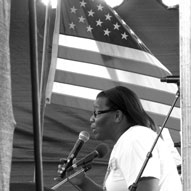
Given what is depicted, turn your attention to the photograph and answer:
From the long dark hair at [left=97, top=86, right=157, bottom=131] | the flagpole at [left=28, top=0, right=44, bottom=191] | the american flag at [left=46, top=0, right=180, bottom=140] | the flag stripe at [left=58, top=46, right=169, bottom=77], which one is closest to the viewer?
the flagpole at [left=28, top=0, right=44, bottom=191]

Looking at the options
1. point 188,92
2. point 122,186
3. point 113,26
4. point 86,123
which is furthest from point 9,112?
point 113,26

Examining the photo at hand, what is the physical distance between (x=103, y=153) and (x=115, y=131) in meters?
0.26

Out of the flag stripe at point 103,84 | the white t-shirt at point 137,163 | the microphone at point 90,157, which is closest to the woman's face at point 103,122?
the microphone at point 90,157

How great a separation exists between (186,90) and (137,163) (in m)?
1.25

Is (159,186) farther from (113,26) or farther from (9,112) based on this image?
(113,26)

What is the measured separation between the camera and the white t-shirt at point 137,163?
3.18m

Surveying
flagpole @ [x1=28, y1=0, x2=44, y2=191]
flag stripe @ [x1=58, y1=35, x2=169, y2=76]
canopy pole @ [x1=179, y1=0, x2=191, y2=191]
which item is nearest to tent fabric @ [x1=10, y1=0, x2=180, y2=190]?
flag stripe @ [x1=58, y1=35, x2=169, y2=76]

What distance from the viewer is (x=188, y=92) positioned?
6.45 feet

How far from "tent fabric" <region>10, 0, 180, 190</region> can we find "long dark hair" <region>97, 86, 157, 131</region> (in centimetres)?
196

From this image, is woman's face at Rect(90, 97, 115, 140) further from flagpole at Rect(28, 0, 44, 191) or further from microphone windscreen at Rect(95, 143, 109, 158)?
flagpole at Rect(28, 0, 44, 191)

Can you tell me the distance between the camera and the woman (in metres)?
3.18

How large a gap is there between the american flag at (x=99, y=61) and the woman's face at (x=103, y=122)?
6.51 ft

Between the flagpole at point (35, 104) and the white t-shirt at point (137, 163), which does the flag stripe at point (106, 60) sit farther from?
the flagpole at point (35, 104)

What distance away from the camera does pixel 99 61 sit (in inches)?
239
